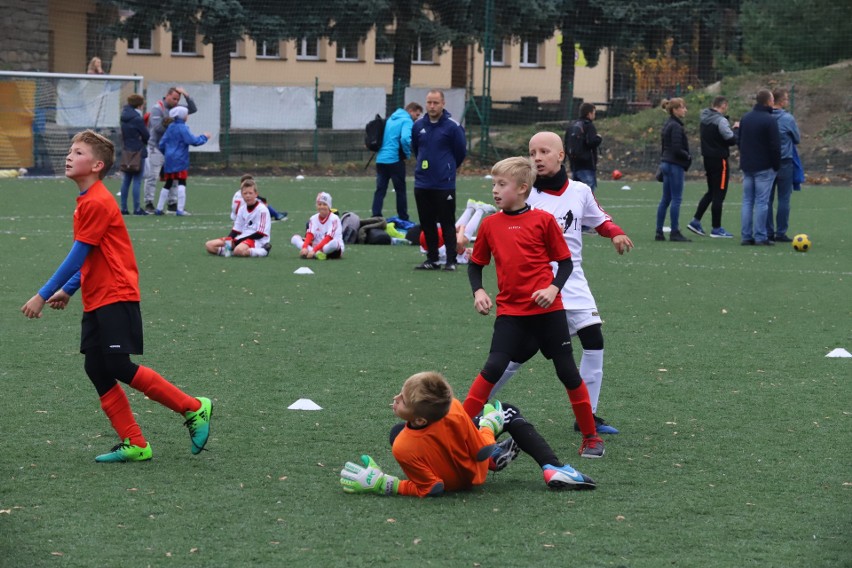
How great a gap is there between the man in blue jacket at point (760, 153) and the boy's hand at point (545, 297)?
40.8ft

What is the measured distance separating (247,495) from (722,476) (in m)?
2.26

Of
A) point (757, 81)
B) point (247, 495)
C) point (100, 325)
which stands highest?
point (757, 81)

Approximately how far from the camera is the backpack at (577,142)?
1959 cm

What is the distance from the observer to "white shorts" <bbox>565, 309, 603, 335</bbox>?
6.99m

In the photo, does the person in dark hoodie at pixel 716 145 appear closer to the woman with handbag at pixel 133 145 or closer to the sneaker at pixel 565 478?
the woman with handbag at pixel 133 145

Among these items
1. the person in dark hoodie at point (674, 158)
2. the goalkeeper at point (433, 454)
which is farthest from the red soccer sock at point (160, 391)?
the person in dark hoodie at point (674, 158)

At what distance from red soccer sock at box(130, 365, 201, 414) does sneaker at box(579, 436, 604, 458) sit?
1966mm

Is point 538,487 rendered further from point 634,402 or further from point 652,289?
point 652,289

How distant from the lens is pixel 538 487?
611 cm

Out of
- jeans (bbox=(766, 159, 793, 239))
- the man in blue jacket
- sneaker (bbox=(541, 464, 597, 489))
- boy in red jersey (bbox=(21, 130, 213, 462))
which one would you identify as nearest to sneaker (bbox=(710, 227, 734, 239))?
jeans (bbox=(766, 159, 793, 239))

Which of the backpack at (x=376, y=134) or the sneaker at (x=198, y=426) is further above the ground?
the backpack at (x=376, y=134)

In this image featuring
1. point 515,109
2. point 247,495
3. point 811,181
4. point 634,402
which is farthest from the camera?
point 515,109

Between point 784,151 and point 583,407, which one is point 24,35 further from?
point 583,407

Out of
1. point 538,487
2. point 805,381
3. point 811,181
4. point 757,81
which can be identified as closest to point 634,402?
point 805,381
